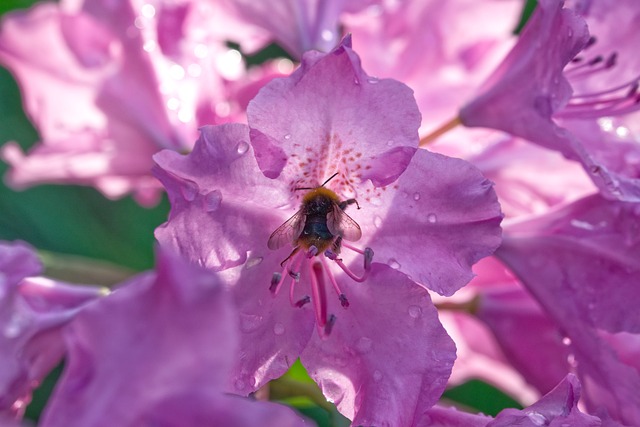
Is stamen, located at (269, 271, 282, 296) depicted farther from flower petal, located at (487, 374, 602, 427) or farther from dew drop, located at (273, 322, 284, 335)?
flower petal, located at (487, 374, 602, 427)

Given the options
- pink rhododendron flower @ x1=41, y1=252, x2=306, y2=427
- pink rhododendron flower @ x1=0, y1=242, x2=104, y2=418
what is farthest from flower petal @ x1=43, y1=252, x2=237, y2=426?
pink rhododendron flower @ x1=0, y1=242, x2=104, y2=418

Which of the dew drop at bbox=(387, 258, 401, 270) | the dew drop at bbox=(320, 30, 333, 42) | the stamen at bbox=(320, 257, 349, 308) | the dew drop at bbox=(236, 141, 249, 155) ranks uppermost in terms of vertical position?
the dew drop at bbox=(236, 141, 249, 155)

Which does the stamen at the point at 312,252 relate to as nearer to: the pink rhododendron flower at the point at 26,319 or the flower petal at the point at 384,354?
the flower petal at the point at 384,354

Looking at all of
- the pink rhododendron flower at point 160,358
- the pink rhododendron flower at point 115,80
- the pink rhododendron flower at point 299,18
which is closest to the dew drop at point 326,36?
the pink rhododendron flower at point 299,18

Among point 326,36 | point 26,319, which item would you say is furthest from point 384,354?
point 326,36

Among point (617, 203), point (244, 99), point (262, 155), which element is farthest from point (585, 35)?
point (244, 99)

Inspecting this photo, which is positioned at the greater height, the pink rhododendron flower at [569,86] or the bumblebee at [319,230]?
the pink rhododendron flower at [569,86]

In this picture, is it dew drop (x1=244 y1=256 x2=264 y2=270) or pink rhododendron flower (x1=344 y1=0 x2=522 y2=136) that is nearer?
dew drop (x1=244 y1=256 x2=264 y2=270)

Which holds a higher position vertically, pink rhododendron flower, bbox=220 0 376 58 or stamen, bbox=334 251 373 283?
pink rhododendron flower, bbox=220 0 376 58
